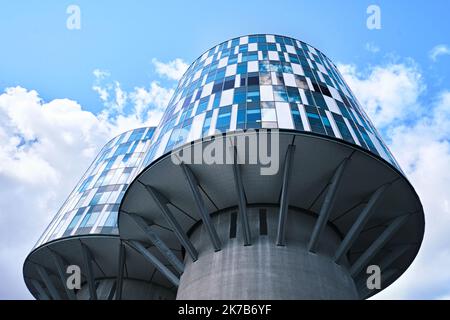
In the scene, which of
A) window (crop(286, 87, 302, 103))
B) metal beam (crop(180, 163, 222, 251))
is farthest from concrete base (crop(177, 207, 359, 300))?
window (crop(286, 87, 302, 103))

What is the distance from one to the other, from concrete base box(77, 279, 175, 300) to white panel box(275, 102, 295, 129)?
1954 cm

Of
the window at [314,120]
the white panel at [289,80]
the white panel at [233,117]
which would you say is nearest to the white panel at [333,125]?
the window at [314,120]

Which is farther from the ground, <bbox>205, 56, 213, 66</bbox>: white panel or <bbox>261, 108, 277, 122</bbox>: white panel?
<bbox>205, 56, 213, 66</bbox>: white panel

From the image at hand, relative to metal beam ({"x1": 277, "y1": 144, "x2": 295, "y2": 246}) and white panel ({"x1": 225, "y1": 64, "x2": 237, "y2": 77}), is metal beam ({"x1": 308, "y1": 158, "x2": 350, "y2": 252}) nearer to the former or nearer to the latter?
metal beam ({"x1": 277, "y1": 144, "x2": 295, "y2": 246})

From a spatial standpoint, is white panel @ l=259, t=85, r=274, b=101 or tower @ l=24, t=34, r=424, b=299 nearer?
tower @ l=24, t=34, r=424, b=299

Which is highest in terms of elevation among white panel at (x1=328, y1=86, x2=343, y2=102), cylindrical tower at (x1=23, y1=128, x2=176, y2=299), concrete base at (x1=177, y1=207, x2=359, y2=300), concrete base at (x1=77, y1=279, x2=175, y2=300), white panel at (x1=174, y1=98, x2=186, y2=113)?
white panel at (x1=174, y1=98, x2=186, y2=113)

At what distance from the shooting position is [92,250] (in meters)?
28.7

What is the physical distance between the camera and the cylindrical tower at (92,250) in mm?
27750

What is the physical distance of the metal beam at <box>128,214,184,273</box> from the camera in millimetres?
20250

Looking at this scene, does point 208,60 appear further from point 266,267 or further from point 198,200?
point 266,267

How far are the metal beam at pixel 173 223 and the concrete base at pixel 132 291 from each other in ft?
42.0
